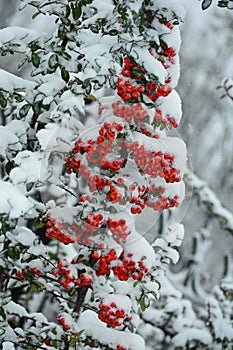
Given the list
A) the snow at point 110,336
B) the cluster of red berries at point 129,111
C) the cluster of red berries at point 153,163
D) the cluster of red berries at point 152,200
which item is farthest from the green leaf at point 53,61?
the snow at point 110,336

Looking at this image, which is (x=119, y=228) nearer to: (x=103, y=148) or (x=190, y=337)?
(x=103, y=148)

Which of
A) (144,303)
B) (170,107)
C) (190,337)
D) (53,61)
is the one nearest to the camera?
(53,61)

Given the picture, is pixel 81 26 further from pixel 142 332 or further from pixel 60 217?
pixel 142 332

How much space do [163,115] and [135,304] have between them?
84 cm

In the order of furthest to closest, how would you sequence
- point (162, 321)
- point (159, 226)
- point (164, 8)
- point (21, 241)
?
point (159, 226) < point (162, 321) < point (21, 241) < point (164, 8)

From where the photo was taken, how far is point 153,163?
177cm

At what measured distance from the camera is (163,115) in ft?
6.12

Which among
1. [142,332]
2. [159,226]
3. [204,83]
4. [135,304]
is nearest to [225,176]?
[204,83]

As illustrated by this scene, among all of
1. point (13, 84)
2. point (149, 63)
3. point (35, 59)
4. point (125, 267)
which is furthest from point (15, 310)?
point (149, 63)

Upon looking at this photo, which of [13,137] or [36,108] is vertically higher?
[36,108]

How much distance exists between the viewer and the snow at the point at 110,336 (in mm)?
2119

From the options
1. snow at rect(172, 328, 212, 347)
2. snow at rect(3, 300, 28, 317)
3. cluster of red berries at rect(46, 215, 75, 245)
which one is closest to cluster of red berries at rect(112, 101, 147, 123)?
cluster of red berries at rect(46, 215, 75, 245)

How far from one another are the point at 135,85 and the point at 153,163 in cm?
28

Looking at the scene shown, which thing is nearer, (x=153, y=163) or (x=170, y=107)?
(x=153, y=163)
